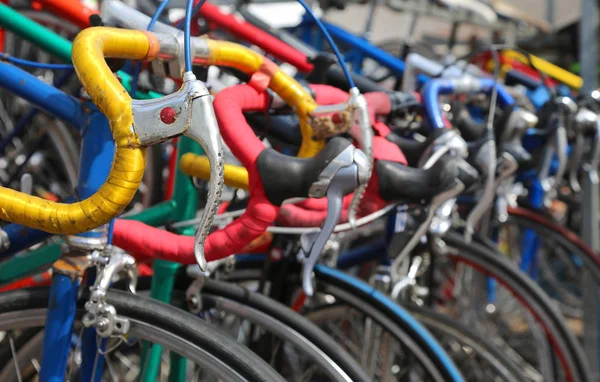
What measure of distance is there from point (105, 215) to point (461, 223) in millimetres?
1196

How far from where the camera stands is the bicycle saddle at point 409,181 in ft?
3.29

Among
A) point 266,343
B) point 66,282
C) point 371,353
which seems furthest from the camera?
point 371,353

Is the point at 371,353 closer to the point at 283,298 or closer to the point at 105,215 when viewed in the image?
the point at 283,298

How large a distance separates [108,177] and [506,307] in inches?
57.8

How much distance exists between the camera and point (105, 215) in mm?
744

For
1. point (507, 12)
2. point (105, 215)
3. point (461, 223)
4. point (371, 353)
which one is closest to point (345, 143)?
point (105, 215)

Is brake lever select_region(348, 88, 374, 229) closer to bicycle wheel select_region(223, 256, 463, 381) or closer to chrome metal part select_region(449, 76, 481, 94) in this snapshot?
bicycle wheel select_region(223, 256, 463, 381)

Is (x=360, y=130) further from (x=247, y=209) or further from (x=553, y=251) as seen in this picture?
(x=553, y=251)

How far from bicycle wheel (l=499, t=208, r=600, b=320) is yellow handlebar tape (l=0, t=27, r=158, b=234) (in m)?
1.45

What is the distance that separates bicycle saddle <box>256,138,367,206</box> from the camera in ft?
2.84

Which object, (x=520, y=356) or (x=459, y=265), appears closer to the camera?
(x=459, y=265)

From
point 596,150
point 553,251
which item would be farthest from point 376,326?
point 553,251

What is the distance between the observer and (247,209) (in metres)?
0.90

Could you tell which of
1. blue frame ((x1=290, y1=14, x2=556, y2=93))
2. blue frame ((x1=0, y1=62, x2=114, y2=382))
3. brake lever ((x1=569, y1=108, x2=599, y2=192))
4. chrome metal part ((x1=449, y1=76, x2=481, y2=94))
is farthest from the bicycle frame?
brake lever ((x1=569, y1=108, x2=599, y2=192))
